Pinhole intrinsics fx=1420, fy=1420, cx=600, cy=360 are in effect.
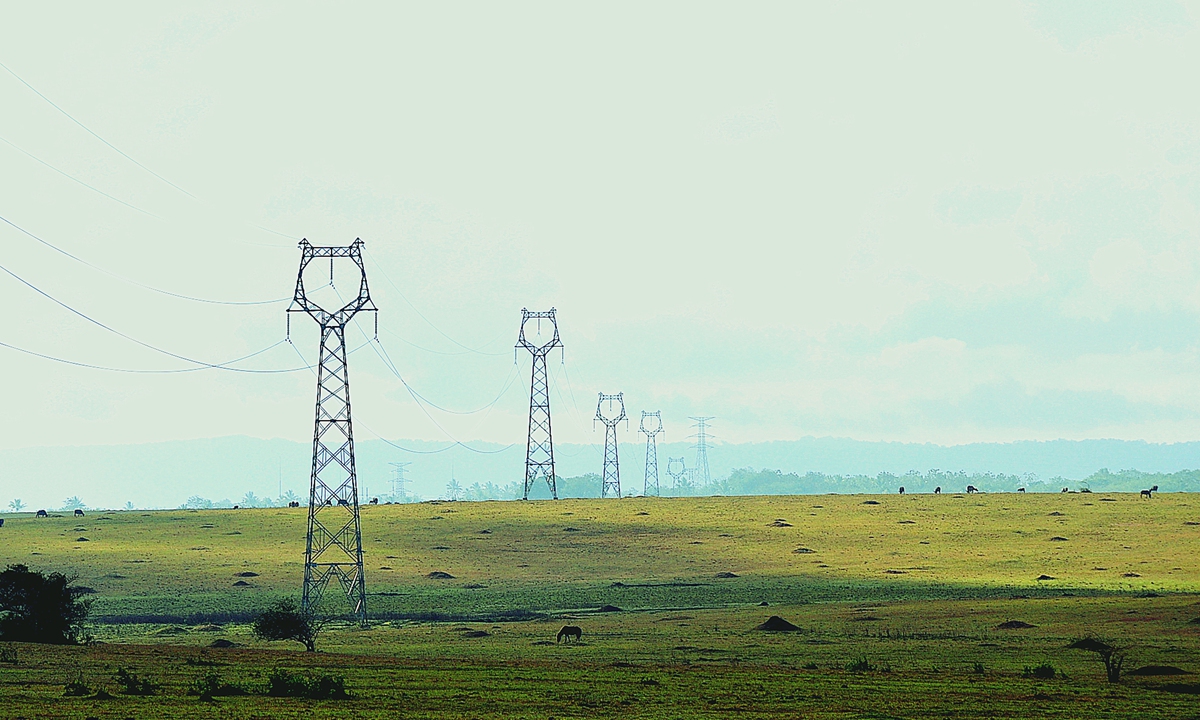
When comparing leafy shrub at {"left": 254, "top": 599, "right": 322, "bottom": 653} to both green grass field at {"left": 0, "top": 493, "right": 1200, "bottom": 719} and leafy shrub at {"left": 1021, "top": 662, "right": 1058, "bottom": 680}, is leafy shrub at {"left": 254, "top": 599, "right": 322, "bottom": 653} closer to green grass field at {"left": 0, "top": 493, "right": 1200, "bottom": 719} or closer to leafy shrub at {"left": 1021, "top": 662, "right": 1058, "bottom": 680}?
green grass field at {"left": 0, "top": 493, "right": 1200, "bottom": 719}

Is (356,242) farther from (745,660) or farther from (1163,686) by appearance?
(1163,686)

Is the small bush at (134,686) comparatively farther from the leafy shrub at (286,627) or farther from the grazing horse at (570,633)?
the grazing horse at (570,633)

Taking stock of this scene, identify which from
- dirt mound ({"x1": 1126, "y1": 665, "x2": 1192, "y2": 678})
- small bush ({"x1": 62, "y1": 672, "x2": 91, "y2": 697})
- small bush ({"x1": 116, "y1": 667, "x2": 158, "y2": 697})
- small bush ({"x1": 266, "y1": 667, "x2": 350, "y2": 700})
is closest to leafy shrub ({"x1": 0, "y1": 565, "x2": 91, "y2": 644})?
small bush ({"x1": 116, "y1": 667, "x2": 158, "y2": 697})

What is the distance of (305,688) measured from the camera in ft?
167

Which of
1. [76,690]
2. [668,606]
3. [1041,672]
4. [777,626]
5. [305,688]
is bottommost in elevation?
[1041,672]

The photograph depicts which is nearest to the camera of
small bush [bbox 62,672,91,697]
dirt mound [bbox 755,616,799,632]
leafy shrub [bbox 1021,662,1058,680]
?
small bush [bbox 62,672,91,697]

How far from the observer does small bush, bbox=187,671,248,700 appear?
49.3 metres

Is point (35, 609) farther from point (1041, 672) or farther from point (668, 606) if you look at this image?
point (668, 606)

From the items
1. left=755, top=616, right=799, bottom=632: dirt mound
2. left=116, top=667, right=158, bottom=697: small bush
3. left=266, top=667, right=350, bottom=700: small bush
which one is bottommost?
left=755, top=616, right=799, bottom=632: dirt mound

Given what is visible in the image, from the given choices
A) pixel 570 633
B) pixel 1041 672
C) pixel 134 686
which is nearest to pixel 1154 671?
pixel 1041 672

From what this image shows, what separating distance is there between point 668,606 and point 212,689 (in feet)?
192

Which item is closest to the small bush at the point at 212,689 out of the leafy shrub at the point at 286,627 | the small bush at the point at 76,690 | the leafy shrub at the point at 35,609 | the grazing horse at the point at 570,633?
the small bush at the point at 76,690

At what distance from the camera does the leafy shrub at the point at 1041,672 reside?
197 feet

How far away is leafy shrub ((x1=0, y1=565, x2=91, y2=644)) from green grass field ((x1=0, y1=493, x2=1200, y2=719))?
7.00m
